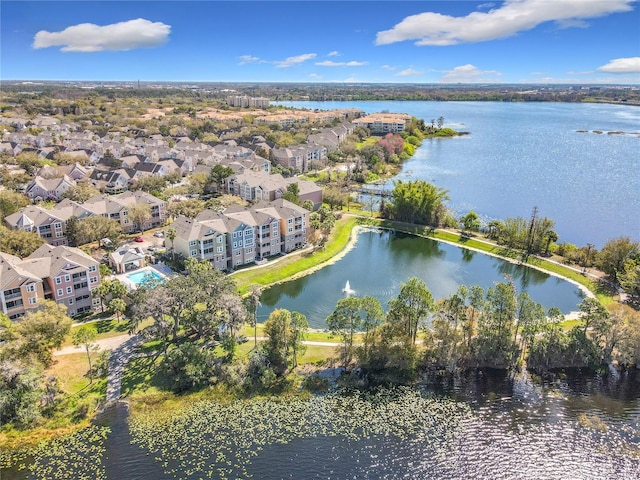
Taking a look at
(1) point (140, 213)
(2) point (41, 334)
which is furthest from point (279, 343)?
(1) point (140, 213)

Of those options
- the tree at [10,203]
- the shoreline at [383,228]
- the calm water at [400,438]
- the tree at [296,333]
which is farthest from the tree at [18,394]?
the tree at [10,203]

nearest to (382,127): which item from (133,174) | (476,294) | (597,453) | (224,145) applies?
(224,145)

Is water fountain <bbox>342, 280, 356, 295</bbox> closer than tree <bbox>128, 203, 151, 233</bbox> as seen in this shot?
Yes

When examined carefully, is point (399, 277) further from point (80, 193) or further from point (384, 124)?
point (384, 124)

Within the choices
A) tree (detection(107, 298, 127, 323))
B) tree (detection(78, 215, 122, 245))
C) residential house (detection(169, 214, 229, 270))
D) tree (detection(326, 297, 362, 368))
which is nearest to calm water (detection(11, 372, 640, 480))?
tree (detection(326, 297, 362, 368))

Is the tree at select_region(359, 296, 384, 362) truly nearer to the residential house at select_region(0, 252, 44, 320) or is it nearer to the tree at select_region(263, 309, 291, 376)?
the tree at select_region(263, 309, 291, 376)

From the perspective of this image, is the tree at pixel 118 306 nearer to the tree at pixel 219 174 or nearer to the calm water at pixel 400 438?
the calm water at pixel 400 438

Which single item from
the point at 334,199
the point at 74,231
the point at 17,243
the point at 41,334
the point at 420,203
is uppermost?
the point at 420,203
